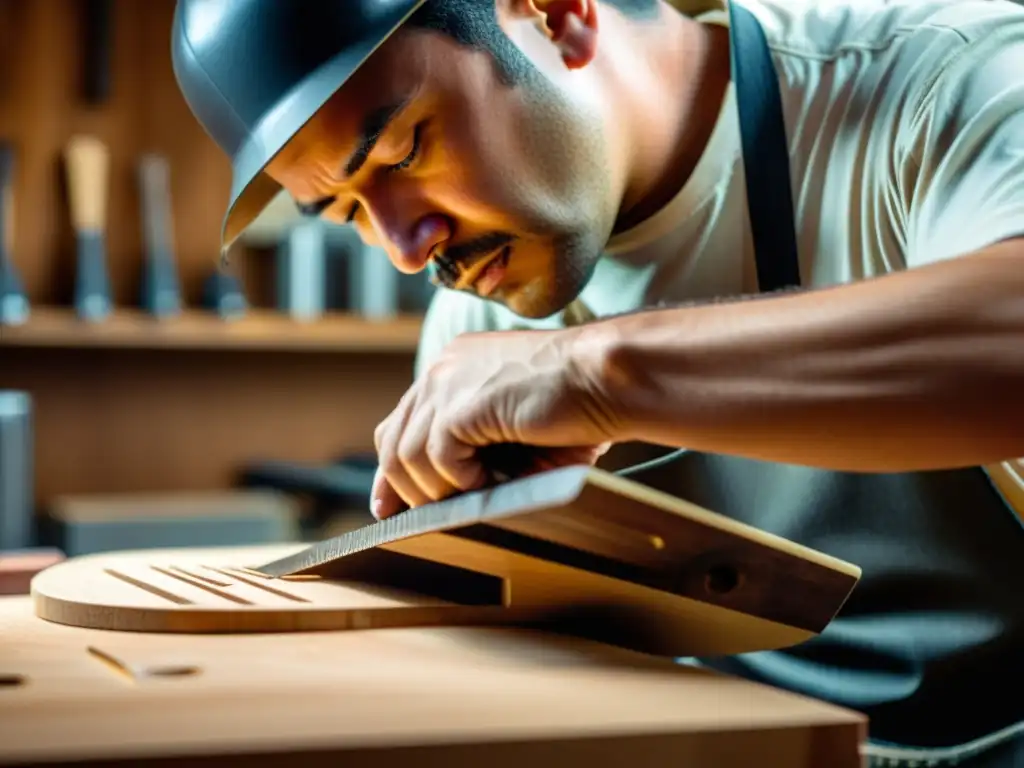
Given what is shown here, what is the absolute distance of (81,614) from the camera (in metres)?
0.85

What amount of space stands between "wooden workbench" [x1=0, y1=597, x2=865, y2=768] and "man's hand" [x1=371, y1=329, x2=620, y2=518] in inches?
4.8

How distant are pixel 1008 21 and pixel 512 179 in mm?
421

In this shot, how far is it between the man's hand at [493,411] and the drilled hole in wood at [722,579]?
0.33 ft

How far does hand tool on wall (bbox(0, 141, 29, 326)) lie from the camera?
2.74m

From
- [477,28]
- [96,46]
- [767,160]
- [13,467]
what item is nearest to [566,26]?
[477,28]

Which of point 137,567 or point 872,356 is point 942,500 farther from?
point 137,567

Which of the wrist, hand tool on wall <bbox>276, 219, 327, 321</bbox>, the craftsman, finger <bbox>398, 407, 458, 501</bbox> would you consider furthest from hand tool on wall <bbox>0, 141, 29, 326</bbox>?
the wrist

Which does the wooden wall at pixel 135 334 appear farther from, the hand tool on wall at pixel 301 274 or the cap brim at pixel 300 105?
the cap brim at pixel 300 105

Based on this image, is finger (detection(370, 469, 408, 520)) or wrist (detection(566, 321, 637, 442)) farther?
finger (detection(370, 469, 408, 520))

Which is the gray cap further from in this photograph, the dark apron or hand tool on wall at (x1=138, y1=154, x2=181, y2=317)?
hand tool on wall at (x1=138, y1=154, x2=181, y2=317)

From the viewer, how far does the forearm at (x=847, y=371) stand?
0.70m

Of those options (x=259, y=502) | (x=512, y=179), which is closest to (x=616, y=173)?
(x=512, y=179)

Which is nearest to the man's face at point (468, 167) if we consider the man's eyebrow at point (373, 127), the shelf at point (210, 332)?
the man's eyebrow at point (373, 127)

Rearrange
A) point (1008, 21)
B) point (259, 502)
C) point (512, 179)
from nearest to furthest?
1. point (1008, 21)
2. point (512, 179)
3. point (259, 502)
